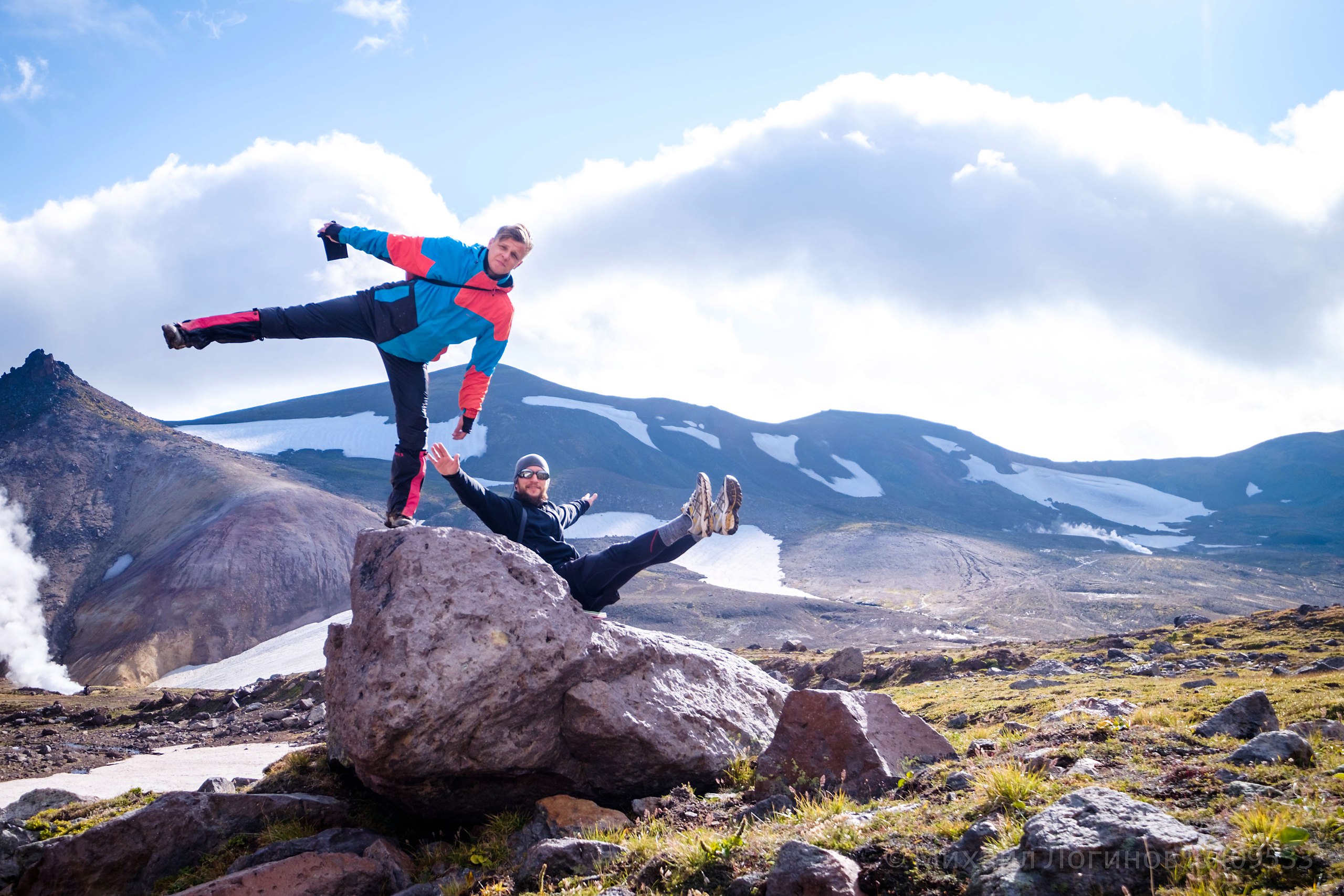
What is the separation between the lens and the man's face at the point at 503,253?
838cm

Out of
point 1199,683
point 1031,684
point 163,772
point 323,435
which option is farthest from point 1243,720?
point 323,435

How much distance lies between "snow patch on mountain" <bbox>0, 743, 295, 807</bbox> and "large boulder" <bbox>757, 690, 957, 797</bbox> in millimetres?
9261

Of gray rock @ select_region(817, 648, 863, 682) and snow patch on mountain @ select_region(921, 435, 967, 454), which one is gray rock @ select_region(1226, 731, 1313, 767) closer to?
gray rock @ select_region(817, 648, 863, 682)

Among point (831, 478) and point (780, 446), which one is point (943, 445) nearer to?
point (831, 478)

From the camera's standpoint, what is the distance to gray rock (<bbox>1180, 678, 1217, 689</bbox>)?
484 inches

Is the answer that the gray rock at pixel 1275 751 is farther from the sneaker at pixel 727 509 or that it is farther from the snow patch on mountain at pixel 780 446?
the snow patch on mountain at pixel 780 446

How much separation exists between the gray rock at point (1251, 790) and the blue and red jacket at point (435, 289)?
7.23 metres

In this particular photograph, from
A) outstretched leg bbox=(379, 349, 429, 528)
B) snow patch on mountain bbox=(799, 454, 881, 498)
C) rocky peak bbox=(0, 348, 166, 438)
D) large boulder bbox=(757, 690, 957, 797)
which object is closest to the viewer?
large boulder bbox=(757, 690, 957, 797)

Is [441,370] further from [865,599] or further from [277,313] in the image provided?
[277,313]

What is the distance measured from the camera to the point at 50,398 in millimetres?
59812

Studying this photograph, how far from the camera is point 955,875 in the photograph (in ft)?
13.3

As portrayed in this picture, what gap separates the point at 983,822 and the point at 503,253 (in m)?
7.06

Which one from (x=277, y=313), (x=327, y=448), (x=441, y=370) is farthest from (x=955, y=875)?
(x=441, y=370)

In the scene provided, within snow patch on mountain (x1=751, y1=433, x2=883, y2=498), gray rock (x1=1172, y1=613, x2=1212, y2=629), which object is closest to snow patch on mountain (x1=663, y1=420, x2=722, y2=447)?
snow patch on mountain (x1=751, y1=433, x2=883, y2=498)
